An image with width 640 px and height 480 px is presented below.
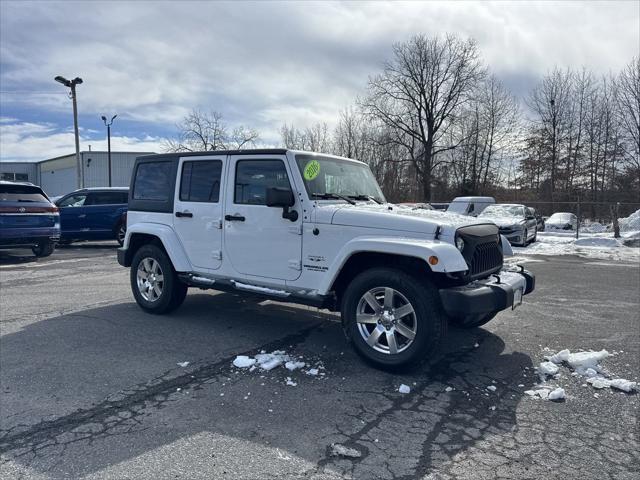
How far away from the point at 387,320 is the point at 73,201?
45.6 feet

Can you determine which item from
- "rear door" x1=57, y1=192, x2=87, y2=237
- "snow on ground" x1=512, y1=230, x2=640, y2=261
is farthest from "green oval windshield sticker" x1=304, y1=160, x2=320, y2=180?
"rear door" x1=57, y1=192, x2=87, y2=237

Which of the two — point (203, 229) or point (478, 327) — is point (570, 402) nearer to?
point (478, 327)

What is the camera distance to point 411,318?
4352 mm

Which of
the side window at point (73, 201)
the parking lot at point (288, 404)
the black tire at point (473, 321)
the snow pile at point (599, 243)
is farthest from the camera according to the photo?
the snow pile at point (599, 243)

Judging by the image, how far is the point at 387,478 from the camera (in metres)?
2.78

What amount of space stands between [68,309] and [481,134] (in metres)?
41.5

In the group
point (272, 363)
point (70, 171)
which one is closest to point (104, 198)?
point (272, 363)

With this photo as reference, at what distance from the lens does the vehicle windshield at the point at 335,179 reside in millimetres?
5109

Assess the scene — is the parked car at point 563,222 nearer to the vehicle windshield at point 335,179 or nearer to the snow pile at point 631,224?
the snow pile at point 631,224

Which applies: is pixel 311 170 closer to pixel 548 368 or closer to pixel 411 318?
pixel 411 318

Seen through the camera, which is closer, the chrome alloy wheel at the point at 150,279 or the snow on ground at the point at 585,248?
the chrome alloy wheel at the point at 150,279

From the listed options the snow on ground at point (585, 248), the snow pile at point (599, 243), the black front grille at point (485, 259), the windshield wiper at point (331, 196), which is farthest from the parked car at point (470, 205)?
the windshield wiper at point (331, 196)

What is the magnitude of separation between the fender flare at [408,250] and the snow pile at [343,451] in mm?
1601

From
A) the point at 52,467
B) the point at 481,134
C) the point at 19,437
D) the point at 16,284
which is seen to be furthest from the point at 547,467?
the point at 481,134
